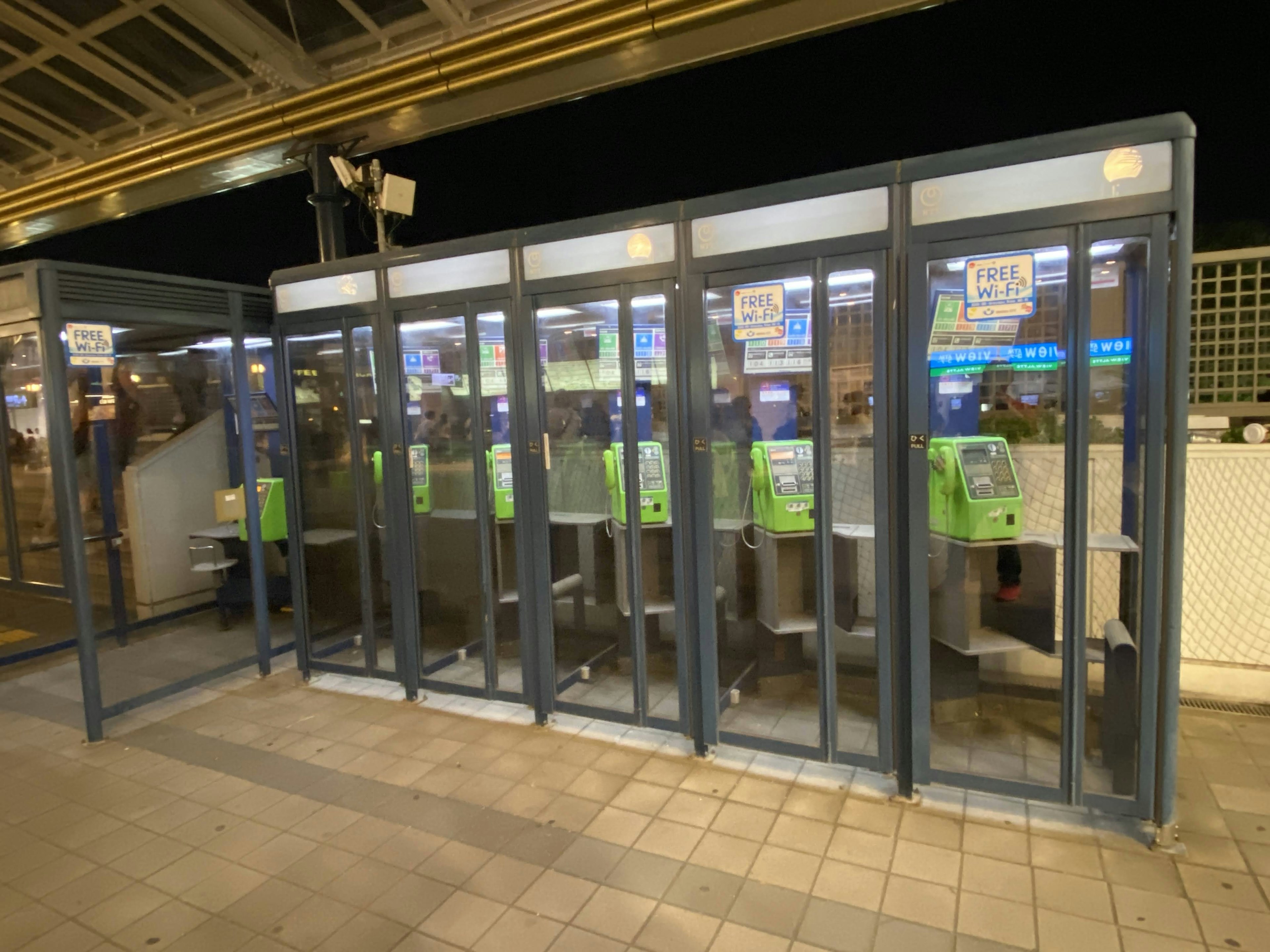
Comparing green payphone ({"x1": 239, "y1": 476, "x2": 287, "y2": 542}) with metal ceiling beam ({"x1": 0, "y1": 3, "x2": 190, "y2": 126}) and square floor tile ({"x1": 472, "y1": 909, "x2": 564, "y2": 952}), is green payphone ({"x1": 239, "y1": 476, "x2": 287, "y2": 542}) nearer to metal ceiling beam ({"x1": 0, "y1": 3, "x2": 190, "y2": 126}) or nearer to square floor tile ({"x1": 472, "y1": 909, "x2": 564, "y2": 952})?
metal ceiling beam ({"x1": 0, "y1": 3, "x2": 190, "y2": 126})

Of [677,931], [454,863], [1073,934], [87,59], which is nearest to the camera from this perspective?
[1073,934]

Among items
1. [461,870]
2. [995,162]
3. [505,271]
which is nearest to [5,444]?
[505,271]

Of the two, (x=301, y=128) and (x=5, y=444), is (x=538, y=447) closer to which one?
(x=301, y=128)

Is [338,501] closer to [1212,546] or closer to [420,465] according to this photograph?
[420,465]

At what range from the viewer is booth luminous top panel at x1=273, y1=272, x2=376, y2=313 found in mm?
4426

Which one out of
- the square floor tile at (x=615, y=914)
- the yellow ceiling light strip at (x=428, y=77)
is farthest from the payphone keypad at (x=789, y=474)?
the yellow ceiling light strip at (x=428, y=77)

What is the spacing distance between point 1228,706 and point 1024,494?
73.0 inches

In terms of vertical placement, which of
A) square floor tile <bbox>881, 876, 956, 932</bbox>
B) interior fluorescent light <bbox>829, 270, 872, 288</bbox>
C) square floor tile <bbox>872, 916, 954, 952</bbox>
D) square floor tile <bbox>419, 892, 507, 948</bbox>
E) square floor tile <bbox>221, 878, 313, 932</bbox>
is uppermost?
interior fluorescent light <bbox>829, 270, 872, 288</bbox>

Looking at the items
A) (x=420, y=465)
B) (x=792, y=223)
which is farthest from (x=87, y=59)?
(x=792, y=223)

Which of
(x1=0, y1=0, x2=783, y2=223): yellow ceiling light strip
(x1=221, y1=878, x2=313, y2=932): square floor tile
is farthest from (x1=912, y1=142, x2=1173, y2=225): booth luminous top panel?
(x1=221, y1=878, x2=313, y2=932): square floor tile

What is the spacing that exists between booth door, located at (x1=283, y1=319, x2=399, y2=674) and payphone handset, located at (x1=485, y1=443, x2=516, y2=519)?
2.81 ft

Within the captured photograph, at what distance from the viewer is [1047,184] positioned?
8.99 ft

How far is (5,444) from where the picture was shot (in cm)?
709

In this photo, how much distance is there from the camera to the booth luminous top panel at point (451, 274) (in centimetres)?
396
